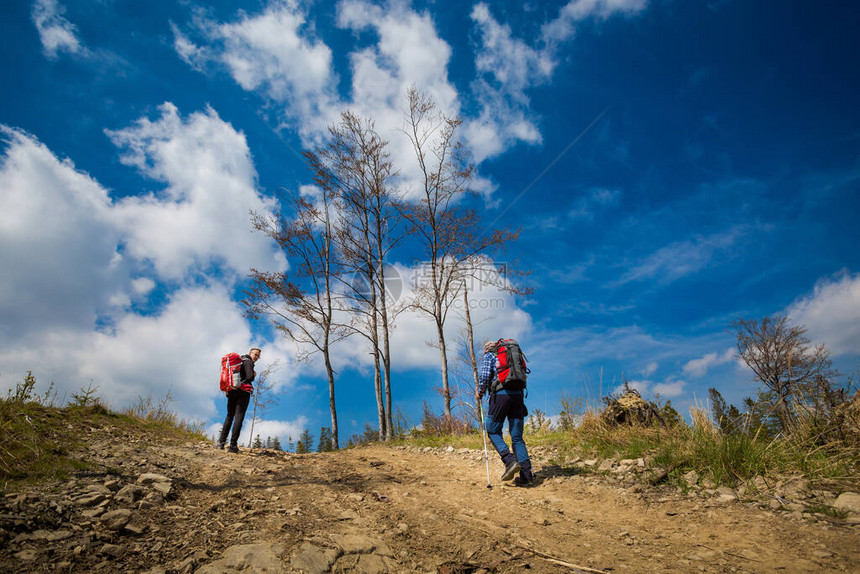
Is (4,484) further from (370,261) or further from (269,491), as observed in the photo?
(370,261)

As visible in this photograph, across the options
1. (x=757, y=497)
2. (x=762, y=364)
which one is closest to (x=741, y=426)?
(x=757, y=497)

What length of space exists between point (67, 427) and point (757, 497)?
9.96m

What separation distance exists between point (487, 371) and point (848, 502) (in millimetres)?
4636

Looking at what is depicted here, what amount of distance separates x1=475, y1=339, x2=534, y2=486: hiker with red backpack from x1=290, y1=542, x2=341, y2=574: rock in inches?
151

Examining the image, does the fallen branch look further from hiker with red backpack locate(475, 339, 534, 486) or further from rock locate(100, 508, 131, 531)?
rock locate(100, 508, 131, 531)

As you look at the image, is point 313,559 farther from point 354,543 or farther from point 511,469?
point 511,469

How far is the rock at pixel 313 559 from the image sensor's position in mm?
3154

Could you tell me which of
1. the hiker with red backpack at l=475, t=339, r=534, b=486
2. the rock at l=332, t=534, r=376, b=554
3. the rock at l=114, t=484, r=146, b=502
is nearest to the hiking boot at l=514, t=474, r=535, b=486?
the hiker with red backpack at l=475, t=339, r=534, b=486

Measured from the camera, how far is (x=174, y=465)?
5773 mm

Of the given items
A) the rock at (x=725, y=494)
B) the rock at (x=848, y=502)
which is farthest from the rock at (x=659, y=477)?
the rock at (x=848, y=502)

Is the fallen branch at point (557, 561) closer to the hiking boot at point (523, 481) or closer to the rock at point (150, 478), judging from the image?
the hiking boot at point (523, 481)

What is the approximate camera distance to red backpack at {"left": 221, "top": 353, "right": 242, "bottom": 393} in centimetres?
952

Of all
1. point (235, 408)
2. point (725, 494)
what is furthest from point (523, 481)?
point (235, 408)

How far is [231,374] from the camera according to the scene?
9539 millimetres
